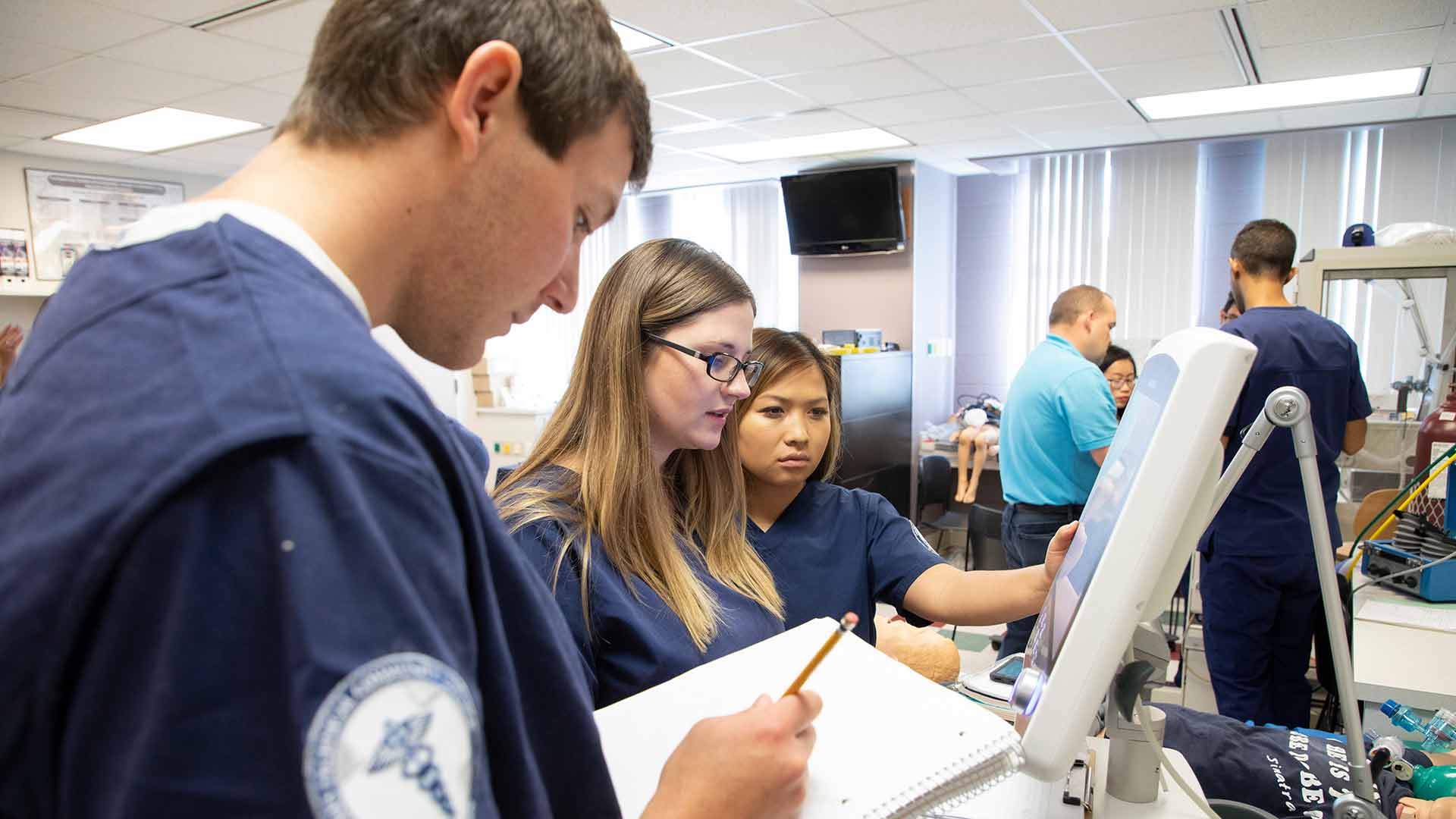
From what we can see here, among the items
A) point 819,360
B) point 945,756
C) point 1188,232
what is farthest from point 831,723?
point 1188,232

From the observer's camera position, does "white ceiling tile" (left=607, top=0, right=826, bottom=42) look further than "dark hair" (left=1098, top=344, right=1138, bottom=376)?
No

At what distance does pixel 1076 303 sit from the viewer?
3.30m

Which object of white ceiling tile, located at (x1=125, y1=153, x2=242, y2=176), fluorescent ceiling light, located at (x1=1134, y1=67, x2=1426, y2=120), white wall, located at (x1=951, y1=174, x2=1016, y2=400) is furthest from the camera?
white wall, located at (x1=951, y1=174, x2=1016, y2=400)

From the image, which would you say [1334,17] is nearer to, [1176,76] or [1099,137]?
[1176,76]

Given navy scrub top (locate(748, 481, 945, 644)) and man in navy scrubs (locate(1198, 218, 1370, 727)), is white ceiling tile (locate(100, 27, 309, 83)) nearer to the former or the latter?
navy scrub top (locate(748, 481, 945, 644))

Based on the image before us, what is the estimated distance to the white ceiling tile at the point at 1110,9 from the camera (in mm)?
2930

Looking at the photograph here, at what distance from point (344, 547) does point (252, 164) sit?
0.88ft

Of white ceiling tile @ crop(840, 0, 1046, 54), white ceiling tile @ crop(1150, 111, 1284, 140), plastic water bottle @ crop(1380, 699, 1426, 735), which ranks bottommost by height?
plastic water bottle @ crop(1380, 699, 1426, 735)

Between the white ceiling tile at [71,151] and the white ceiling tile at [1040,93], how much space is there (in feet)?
16.0

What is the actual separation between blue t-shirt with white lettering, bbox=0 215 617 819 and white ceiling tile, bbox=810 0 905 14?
2918 millimetres

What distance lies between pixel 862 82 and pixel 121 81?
3.20 metres

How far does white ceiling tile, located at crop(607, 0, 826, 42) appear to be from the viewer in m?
2.94

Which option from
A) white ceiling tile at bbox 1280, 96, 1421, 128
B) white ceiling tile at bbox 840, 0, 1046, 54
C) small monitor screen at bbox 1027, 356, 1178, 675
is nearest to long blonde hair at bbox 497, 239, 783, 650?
small monitor screen at bbox 1027, 356, 1178, 675

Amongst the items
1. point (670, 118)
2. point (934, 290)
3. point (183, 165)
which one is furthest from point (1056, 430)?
point (183, 165)
